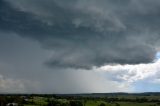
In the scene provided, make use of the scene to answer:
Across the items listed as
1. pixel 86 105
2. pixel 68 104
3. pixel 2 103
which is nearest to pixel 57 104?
pixel 68 104

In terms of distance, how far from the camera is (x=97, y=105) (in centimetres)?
18412

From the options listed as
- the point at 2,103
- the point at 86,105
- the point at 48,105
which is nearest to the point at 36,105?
the point at 48,105

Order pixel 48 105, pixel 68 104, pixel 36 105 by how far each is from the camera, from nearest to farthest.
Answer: pixel 36 105 → pixel 48 105 → pixel 68 104

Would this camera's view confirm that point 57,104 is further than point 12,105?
Yes

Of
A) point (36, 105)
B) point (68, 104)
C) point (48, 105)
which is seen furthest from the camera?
point (68, 104)

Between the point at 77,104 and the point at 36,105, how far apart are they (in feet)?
99.4

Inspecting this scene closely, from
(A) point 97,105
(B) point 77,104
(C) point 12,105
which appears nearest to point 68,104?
(B) point 77,104

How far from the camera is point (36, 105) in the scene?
15450cm

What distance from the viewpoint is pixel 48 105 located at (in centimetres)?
16550

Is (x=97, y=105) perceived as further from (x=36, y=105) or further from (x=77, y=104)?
(x=36, y=105)

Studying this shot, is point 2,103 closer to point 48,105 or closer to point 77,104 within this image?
point 48,105

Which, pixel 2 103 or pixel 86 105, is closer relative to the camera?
pixel 2 103

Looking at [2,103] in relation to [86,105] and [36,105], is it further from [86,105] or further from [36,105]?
[86,105]

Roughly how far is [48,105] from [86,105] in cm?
2877
